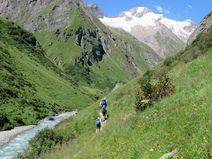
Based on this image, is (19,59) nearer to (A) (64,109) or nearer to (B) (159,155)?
(A) (64,109)

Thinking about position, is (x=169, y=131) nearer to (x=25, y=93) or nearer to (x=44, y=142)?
(x=44, y=142)

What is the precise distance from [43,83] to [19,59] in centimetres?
1619

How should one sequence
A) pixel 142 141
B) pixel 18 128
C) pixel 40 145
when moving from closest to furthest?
pixel 142 141
pixel 40 145
pixel 18 128

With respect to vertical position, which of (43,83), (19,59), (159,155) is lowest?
(159,155)

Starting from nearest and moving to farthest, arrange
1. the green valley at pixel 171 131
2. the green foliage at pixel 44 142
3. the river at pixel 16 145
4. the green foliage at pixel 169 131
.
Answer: the green valley at pixel 171 131 → the green foliage at pixel 169 131 → the green foliage at pixel 44 142 → the river at pixel 16 145

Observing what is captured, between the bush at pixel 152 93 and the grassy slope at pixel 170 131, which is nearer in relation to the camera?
the grassy slope at pixel 170 131

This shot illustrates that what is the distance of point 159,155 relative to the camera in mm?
16328

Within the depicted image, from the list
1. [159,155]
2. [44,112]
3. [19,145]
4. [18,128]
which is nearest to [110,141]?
[159,155]

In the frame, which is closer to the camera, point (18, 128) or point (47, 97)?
point (18, 128)

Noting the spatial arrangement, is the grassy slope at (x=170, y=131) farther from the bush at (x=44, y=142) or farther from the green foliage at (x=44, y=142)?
the bush at (x=44, y=142)

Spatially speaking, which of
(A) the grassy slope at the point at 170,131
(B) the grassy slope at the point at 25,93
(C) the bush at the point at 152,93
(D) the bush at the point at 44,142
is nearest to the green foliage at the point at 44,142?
(D) the bush at the point at 44,142

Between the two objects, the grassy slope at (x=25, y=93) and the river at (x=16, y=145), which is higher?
the grassy slope at (x=25, y=93)

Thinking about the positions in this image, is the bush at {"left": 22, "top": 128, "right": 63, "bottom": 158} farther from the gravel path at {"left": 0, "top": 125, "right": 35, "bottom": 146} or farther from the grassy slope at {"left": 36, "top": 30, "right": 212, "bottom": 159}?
the gravel path at {"left": 0, "top": 125, "right": 35, "bottom": 146}

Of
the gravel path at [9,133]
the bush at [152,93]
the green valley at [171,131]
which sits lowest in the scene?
the green valley at [171,131]
